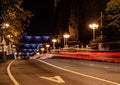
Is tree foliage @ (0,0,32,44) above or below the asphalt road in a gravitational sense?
above

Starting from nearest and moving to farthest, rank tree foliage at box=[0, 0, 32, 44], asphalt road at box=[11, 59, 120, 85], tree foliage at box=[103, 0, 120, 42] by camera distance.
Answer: asphalt road at box=[11, 59, 120, 85] < tree foliage at box=[0, 0, 32, 44] < tree foliage at box=[103, 0, 120, 42]

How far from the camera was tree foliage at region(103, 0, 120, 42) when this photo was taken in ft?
155

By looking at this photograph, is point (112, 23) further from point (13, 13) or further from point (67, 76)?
point (67, 76)

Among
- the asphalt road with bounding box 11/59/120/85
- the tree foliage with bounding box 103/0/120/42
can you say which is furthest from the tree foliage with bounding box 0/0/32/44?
the tree foliage with bounding box 103/0/120/42

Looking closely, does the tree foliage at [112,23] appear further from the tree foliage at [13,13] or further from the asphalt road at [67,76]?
the asphalt road at [67,76]

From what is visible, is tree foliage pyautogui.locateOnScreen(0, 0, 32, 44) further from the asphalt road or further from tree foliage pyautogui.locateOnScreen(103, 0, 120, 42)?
tree foliage pyautogui.locateOnScreen(103, 0, 120, 42)

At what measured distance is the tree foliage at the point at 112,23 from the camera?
4731 centimetres

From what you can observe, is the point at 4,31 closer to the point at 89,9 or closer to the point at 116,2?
the point at 116,2

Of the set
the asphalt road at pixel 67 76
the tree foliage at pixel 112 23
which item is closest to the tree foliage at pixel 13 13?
the asphalt road at pixel 67 76

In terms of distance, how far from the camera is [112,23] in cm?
4728

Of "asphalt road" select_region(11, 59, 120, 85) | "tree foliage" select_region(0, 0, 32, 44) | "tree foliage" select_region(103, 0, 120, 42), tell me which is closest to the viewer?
"asphalt road" select_region(11, 59, 120, 85)

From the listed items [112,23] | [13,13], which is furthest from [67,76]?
[112,23]

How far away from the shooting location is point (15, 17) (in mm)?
31906

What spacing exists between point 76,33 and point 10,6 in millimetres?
68255
